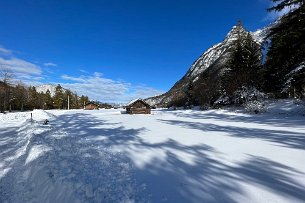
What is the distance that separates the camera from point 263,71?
3875 cm

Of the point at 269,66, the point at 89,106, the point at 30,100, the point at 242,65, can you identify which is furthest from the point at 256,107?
the point at 30,100

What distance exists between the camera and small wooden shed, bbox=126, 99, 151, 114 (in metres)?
48.5

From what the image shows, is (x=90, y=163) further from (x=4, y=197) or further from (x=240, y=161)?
(x=240, y=161)

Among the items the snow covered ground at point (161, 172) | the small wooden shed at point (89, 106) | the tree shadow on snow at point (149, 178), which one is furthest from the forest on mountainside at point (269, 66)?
the small wooden shed at point (89, 106)

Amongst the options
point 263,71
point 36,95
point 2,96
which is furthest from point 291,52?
point 36,95

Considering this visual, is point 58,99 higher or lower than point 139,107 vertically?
higher

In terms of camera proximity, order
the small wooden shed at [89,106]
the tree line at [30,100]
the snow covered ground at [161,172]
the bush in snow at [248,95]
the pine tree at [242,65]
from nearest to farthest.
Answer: the snow covered ground at [161,172], the bush in snow at [248,95], the pine tree at [242,65], the tree line at [30,100], the small wooden shed at [89,106]

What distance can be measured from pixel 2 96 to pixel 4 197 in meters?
78.2

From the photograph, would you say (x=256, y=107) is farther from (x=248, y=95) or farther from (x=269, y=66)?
(x=269, y=66)

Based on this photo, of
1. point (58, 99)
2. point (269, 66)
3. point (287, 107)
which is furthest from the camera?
point (58, 99)

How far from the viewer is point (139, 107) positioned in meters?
49.2

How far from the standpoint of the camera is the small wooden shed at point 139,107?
159 ft

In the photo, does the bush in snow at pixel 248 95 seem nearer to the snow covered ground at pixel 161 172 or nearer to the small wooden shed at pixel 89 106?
the snow covered ground at pixel 161 172

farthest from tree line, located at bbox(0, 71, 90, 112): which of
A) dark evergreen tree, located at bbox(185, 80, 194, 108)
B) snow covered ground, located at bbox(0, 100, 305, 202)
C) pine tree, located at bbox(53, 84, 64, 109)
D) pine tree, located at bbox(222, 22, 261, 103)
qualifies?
snow covered ground, located at bbox(0, 100, 305, 202)
